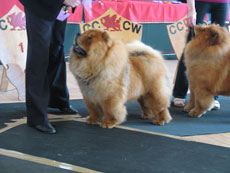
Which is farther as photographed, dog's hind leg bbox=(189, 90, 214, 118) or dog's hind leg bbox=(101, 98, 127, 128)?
dog's hind leg bbox=(189, 90, 214, 118)

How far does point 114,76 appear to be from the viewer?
2203 mm

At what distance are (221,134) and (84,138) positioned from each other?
111 cm

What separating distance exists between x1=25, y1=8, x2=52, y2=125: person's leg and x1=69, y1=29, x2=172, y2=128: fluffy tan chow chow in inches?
9.7

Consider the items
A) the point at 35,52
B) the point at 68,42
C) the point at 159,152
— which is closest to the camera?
the point at 159,152

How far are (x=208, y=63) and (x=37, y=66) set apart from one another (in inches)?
58.5

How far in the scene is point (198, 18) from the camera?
297cm

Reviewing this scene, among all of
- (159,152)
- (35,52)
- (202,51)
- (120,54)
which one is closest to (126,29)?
(202,51)

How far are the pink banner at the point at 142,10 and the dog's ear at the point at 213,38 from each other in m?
2.36

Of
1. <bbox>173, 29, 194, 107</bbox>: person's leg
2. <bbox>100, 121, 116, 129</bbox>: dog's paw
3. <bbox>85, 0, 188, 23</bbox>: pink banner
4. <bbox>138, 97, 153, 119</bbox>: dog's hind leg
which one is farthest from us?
<bbox>85, 0, 188, 23</bbox>: pink banner

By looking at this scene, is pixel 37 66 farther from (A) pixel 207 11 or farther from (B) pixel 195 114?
(A) pixel 207 11

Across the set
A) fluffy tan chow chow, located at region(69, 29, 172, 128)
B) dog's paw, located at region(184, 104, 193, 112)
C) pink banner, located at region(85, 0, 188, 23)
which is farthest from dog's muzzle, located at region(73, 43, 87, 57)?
pink banner, located at region(85, 0, 188, 23)

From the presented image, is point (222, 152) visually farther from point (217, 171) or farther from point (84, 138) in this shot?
point (84, 138)

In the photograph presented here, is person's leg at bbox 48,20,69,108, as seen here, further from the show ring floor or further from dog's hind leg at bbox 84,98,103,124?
dog's hind leg at bbox 84,98,103,124

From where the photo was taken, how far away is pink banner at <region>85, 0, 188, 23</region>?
184 inches
